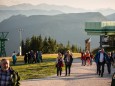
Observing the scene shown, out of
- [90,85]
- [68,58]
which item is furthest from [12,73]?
[68,58]

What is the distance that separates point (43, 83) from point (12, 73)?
957 cm

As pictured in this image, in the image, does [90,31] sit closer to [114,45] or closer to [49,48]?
[114,45]

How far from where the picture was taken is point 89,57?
35.9m

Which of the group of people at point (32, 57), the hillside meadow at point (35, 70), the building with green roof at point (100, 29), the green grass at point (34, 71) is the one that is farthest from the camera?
the building with green roof at point (100, 29)

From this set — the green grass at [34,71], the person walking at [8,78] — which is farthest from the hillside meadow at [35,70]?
the person walking at [8,78]

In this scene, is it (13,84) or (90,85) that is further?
(90,85)

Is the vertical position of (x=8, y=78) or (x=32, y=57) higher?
(x=8, y=78)

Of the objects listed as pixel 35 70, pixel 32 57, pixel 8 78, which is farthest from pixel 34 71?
pixel 8 78

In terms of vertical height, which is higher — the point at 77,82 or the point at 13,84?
the point at 13,84

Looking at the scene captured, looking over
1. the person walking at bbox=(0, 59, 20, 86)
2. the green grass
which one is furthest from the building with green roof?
the person walking at bbox=(0, 59, 20, 86)

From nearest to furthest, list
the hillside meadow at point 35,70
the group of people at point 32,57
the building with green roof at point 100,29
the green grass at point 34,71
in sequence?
the green grass at point 34,71 → the hillside meadow at point 35,70 → the group of people at point 32,57 → the building with green roof at point 100,29

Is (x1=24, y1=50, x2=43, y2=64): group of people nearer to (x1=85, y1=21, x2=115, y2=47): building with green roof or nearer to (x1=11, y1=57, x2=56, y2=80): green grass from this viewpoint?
(x1=11, y1=57, x2=56, y2=80): green grass

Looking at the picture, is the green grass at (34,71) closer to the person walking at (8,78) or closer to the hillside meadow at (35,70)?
the hillside meadow at (35,70)

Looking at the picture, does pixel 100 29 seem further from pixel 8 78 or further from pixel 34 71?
pixel 8 78
